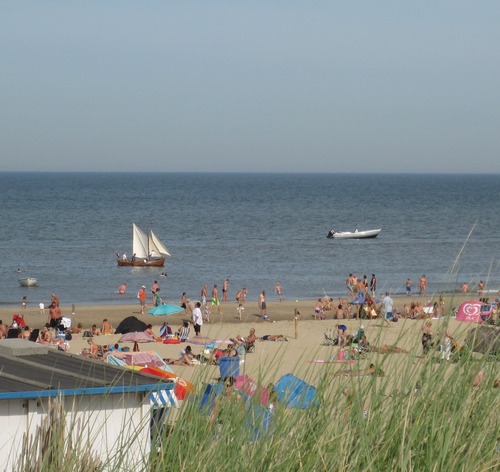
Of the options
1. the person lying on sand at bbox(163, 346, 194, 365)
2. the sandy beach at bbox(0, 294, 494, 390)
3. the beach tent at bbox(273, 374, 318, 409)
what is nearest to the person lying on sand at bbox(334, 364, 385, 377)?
the beach tent at bbox(273, 374, 318, 409)

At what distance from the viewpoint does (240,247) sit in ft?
217

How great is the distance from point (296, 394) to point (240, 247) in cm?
6034

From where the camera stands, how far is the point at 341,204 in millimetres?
131250

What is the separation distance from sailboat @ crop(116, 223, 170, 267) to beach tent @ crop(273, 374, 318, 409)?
46619 mm

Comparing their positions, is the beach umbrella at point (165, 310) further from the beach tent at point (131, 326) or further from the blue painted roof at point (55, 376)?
the blue painted roof at point (55, 376)

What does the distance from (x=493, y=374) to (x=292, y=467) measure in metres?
1.26

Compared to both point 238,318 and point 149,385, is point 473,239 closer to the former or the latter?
point 238,318

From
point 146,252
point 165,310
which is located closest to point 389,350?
point 165,310

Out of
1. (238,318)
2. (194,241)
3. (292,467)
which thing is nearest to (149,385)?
(292,467)

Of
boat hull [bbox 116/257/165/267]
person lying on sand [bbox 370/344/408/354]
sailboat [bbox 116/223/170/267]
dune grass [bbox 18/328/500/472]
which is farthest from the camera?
sailboat [bbox 116/223/170/267]

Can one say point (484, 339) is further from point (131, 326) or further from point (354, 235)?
point (354, 235)

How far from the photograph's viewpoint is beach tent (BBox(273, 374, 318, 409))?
214 inches

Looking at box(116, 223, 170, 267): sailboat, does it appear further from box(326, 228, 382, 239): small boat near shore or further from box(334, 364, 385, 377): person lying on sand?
box(334, 364, 385, 377): person lying on sand

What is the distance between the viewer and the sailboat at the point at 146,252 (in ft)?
172
